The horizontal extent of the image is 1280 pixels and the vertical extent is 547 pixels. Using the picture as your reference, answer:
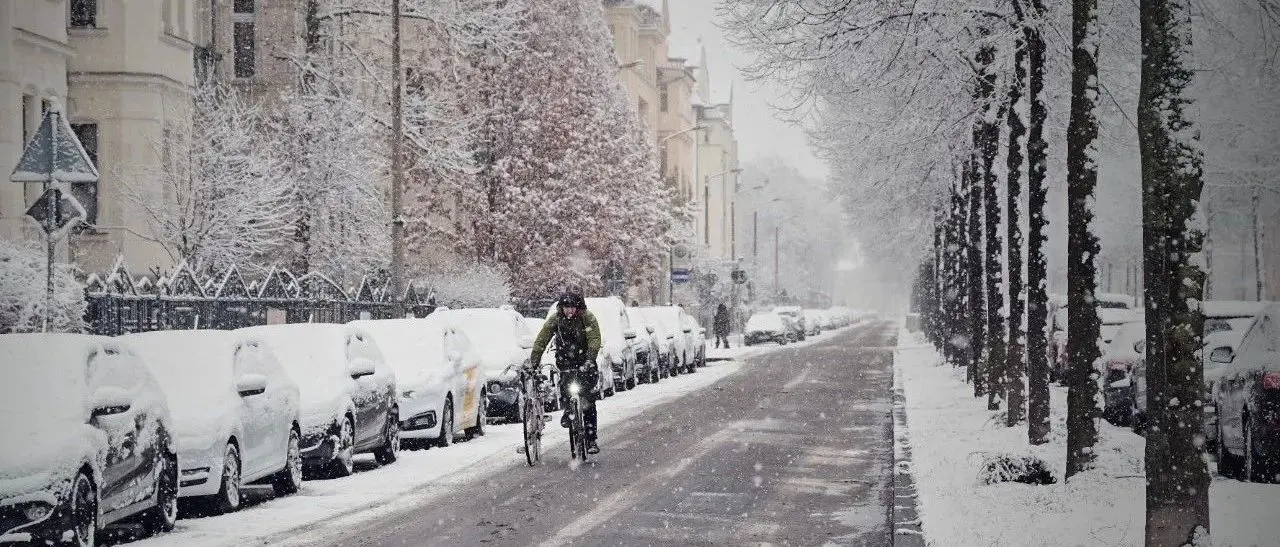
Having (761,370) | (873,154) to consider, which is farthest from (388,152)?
(873,154)

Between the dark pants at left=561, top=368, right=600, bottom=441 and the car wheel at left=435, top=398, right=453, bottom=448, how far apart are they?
299 centimetres

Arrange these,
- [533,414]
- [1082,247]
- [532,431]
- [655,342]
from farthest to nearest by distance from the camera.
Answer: [655,342], [533,414], [532,431], [1082,247]

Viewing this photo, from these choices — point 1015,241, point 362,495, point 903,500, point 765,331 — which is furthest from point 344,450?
point 765,331

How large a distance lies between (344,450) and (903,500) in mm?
6334

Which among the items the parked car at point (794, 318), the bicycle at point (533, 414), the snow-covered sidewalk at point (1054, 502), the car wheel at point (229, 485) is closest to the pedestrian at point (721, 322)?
the parked car at point (794, 318)

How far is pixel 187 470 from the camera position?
48.5 ft

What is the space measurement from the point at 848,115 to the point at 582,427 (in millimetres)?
18342

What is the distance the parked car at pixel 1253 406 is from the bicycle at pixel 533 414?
7223 millimetres

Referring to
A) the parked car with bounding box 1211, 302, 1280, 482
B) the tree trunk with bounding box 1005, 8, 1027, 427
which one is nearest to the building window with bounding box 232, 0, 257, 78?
the tree trunk with bounding box 1005, 8, 1027, 427

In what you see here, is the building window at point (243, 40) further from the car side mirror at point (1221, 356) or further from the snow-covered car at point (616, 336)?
the car side mirror at point (1221, 356)

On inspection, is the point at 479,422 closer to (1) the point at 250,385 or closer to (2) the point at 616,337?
(1) the point at 250,385

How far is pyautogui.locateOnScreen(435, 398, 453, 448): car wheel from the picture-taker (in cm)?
2283

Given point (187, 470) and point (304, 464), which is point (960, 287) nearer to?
point (304, 464)

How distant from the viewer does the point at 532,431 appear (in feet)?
65.1
